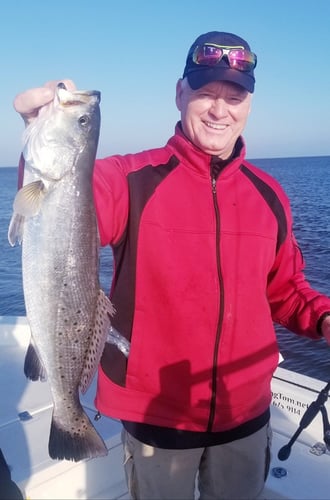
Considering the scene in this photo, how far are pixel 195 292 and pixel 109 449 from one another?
1939 millimetres

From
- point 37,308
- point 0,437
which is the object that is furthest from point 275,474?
point 37,308

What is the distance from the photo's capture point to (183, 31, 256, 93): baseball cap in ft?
9.70

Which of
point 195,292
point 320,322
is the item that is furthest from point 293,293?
point 195,292

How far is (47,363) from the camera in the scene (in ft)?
8.89

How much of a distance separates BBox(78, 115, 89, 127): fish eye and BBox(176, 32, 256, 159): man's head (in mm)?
766

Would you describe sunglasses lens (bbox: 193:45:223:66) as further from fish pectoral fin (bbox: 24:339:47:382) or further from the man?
fish pectoral fin (bbox: 24:339:47:382)

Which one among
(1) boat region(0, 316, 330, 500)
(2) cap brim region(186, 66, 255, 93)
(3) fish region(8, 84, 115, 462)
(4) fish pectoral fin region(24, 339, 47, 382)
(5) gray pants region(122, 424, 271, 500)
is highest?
(2) cap brim region(186, 66, 255, 93)

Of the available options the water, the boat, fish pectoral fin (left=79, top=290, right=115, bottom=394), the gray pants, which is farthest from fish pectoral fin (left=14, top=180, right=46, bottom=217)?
the water

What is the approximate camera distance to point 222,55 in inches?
118

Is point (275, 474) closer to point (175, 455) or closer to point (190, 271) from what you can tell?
point (175, 455)

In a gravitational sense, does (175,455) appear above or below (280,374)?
above

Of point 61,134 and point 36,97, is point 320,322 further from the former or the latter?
point 36,97

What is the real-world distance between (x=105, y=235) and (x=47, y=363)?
79cm

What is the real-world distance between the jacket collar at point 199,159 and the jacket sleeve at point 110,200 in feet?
1.37
